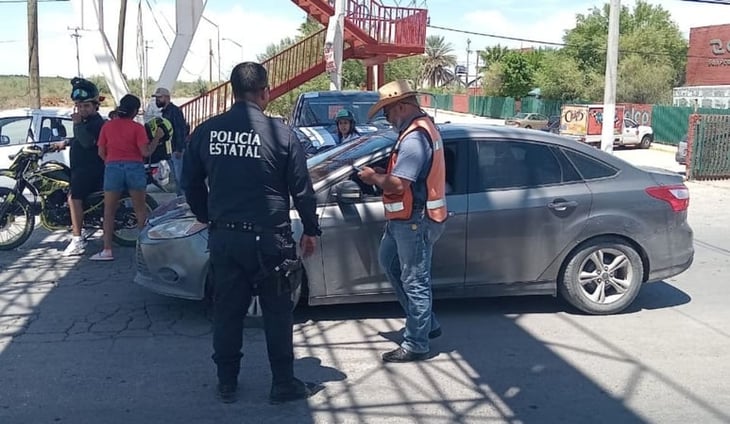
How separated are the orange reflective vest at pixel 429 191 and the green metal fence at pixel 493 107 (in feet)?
184

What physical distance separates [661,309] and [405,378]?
280 cm

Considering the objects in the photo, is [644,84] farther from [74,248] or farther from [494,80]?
[74,248]

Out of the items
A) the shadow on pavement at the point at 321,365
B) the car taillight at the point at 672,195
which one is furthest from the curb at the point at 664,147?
the car taillight at the point at 672,195

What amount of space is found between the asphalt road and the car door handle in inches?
35.8

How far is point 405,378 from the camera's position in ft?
16.3

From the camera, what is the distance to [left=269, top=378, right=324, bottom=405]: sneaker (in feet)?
14.8

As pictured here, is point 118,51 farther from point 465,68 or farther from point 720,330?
point 465,68

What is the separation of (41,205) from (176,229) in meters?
3.40

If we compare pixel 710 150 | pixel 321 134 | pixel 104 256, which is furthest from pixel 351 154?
pixel 710 150

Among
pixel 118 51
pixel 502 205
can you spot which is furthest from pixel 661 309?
pixel 118 51

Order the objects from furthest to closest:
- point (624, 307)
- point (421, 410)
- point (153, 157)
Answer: point (153, 157) → point (624, 307) → point (421, 410)

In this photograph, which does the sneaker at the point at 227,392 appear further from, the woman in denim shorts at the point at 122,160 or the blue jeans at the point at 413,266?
the woman in denim shorts at the point at 122,160

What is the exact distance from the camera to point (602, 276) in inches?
246

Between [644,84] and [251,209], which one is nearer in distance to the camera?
[251,209]
